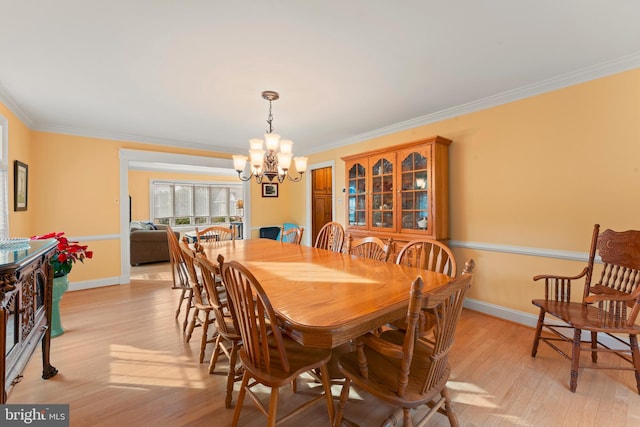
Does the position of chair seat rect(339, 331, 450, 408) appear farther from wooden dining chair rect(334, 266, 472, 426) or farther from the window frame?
the window frame

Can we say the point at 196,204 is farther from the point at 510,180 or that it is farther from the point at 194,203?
the point at 510,180

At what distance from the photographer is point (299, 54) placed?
2.09m

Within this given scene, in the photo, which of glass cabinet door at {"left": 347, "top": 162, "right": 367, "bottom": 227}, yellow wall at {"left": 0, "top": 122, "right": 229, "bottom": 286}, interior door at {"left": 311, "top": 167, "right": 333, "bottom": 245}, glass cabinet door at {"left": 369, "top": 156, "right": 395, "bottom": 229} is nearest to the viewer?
glass cabinet door at {"left": 369, "top": 156, "right": 395, "bottom": 229}

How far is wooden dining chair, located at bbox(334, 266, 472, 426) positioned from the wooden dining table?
0.45ft

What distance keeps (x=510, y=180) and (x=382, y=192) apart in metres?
1.40

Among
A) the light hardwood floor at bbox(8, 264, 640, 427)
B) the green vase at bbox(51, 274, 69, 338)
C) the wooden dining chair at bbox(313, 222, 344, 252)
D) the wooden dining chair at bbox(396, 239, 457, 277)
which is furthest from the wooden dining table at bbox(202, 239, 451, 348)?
the green vase at bbox(51, 274, 69, 338)

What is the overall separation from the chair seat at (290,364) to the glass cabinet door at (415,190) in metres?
2.25

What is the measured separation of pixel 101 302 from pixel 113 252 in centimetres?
103

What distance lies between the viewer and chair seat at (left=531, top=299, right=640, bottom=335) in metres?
1.80

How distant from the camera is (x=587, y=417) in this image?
162 centimetres

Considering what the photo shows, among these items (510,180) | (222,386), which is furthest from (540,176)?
(222,386)

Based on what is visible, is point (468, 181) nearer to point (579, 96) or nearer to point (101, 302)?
point (579, 96)

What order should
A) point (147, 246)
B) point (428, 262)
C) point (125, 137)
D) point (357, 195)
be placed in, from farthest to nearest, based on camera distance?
point (147, 246)
point (125, 137)
point (357, 195)
point (428, 262)

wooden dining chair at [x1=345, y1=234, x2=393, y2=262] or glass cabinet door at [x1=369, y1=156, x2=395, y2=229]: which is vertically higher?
glass cabinet door at [x1=369, y1=156, x2=395, y2=229]
